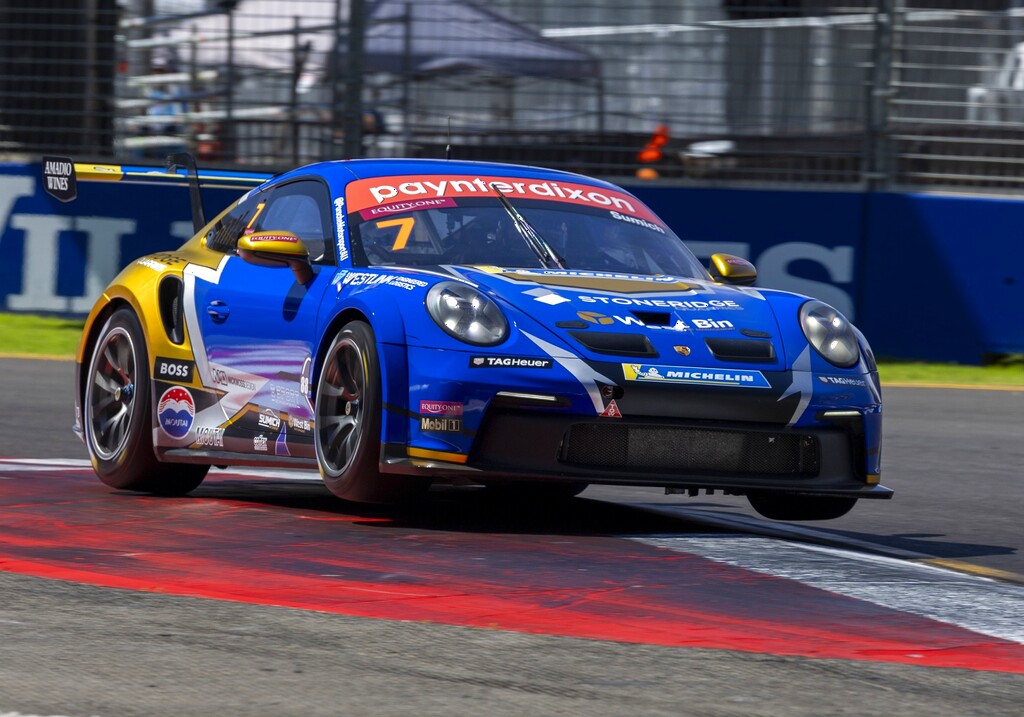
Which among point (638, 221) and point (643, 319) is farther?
point (638, 221)

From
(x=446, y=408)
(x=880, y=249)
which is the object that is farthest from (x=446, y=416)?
(x=880, y=249)

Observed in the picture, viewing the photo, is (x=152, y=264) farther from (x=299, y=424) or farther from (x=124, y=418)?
(x=299, y=424)

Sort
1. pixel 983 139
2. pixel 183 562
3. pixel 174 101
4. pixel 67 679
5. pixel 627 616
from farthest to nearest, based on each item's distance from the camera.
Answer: pixel 174 101 → pixel 983 139 → pixel 183 562 → pixel 627 616 → pixel 67 679

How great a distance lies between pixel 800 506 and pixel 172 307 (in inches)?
100

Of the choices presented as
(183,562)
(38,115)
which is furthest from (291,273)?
(38,115)

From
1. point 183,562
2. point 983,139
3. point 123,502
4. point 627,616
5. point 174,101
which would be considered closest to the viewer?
point 627,616

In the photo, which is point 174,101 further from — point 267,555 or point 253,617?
point 253,617

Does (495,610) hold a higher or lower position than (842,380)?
lower

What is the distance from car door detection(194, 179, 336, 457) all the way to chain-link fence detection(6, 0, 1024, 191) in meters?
7.56

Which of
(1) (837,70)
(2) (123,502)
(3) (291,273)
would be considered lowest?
(2) (123,502)

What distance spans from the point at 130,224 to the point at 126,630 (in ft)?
37.1

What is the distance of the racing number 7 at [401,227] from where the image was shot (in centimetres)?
670

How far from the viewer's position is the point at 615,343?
232 inches

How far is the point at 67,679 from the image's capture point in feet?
12.7
